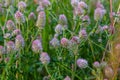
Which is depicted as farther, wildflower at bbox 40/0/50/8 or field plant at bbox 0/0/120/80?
wildflower at bbox 40/0/50/8

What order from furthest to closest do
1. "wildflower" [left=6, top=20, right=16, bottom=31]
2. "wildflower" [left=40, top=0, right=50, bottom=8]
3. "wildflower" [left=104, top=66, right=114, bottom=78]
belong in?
"wildflower" [left=40, top=0, right=50, bottom=8] → "wildflower" [left=6, top=20, right=16, bottom=31] → "wildflower" [left=104, top=66, right=114, bottom=78]

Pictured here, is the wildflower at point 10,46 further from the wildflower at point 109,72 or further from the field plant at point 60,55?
the wildflower at point 109,72

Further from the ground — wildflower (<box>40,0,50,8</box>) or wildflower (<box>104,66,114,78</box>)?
wildflower (<box>40,0,50,8</box>)

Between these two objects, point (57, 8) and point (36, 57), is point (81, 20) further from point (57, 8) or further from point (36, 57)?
point (57, 8)

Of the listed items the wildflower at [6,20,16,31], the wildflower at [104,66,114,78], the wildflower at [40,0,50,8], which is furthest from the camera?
the wildflower at [40,0,50,8]

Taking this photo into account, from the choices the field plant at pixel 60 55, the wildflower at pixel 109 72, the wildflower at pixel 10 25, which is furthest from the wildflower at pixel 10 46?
the wildflower at pixel 109 72

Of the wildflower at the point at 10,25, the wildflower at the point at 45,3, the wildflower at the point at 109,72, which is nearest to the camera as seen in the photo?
the wildflower at the point at 109,72

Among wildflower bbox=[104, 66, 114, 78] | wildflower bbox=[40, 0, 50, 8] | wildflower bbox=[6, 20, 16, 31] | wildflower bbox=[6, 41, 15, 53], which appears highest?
wildflower bbox=[40, 0, 50, 8]

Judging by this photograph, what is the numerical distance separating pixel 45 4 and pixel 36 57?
31cm

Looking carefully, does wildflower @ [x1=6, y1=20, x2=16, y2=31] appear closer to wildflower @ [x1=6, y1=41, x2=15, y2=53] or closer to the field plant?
the field plant

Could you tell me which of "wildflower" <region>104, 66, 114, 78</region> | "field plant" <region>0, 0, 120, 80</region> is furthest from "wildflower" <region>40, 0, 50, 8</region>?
"wildflower" <region>104, 66, 114, 78</region>

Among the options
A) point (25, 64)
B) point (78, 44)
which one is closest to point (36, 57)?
point (25, 64)

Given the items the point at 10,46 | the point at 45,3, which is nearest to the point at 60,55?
the point at 10,46

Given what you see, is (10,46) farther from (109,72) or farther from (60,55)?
(109,72)
